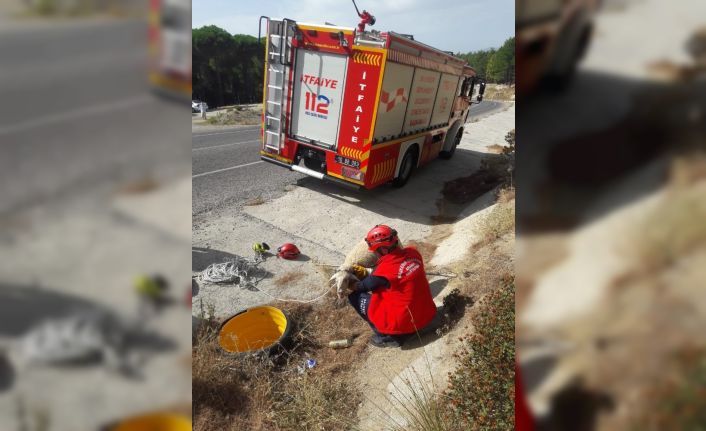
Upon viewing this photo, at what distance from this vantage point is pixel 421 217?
8383mm

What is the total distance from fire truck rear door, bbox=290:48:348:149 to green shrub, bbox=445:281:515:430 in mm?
5059

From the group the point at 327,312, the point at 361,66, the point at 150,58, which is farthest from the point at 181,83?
the point at 361,66

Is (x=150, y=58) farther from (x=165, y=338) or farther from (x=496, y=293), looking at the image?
(x=496, y=293)

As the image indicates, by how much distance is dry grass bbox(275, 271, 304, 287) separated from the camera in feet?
18.6

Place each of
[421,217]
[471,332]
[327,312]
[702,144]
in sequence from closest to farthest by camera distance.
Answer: [702,144] < [471,332] < [327,312] < [421,217]

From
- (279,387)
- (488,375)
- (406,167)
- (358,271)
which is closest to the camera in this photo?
(488,375)

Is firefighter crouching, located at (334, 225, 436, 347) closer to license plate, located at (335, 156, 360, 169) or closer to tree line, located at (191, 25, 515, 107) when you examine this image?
license plate, located at (335, 156, 360, 169)

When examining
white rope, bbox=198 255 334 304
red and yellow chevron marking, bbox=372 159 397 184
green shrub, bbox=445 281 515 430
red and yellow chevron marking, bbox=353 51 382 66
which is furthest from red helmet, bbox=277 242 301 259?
red and yellow chevron marking, bbox=353 51 382 66

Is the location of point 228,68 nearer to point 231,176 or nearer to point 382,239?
point 231,176

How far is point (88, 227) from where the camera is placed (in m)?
0.74

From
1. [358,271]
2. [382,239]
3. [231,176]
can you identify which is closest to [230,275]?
[358,271]

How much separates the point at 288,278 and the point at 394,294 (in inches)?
79.3

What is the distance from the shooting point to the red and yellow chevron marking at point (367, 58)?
7.20 m

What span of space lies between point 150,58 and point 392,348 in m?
4.15
